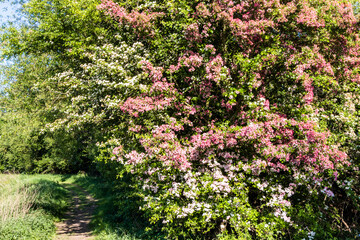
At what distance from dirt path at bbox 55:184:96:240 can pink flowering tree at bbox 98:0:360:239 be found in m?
7.17

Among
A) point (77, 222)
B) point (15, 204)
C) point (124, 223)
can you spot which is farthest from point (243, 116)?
point (77, 222)

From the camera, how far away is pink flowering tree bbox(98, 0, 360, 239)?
741 centimetres

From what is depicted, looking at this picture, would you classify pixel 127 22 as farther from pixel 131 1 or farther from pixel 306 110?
pixel 306 110

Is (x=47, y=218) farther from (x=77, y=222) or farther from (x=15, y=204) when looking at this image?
(x=77, y=222)

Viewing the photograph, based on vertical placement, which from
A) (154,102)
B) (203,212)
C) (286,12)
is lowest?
(203,212)

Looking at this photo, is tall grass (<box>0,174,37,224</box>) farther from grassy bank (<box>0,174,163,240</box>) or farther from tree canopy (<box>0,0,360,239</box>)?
tree canopy (<box>0,0,360,239</box>)

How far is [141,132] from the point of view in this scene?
361 inches

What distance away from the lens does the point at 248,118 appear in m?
8.02

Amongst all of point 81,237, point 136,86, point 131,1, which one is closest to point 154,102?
point 136,86

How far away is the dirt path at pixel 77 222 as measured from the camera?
1316cm

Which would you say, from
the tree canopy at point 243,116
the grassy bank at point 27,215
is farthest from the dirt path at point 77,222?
the tree canopy at point 243,116

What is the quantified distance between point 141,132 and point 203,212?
369 cm

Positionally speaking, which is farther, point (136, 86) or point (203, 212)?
point (136, 86)

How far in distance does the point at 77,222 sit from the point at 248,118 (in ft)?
45.9
